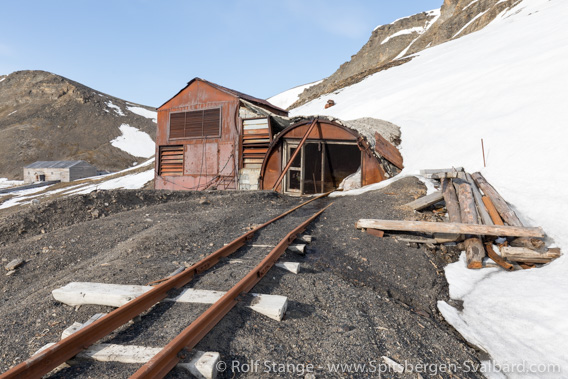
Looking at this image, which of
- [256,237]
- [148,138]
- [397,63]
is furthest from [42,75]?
[256,237]

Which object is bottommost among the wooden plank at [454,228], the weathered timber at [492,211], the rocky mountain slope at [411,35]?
the wooden plank at [454,228]

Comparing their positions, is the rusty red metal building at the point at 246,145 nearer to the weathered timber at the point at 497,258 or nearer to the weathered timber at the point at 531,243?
the weathered timber at the point at 497,258

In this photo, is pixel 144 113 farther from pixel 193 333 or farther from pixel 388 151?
pixel 193 333

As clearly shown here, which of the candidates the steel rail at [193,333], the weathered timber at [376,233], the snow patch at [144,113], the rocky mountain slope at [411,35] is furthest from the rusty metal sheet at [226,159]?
the snow patch at [144,113]

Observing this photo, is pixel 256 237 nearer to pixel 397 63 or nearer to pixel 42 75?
pixel 397 63

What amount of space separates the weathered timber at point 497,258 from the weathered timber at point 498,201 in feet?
3.24

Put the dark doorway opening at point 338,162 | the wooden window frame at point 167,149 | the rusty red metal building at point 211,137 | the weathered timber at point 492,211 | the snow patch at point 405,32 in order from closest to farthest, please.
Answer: the weathered timber at point 492,211
the rusty red metal building at point 211,137
the dark doorway opening at point 338,162
the wooden window frame at point 167,149
the snow patch at point 405,32

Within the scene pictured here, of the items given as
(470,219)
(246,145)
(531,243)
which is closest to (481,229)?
(470,219)

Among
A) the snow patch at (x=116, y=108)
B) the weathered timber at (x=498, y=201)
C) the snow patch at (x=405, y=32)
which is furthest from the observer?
the snow patch at (x=116, y=108)

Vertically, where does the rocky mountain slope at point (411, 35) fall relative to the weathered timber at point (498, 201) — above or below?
above

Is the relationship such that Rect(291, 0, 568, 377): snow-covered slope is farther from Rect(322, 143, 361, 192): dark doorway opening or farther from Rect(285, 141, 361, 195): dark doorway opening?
Rect(285, 141, 361, 195): dark doorway opening

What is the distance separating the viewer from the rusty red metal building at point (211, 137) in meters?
19.2

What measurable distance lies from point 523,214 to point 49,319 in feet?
33.6

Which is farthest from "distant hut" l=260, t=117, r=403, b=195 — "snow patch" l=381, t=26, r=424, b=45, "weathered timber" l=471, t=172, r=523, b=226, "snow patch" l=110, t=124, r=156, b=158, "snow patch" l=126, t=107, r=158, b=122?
"snow patch" l=126, t=107, r=158, b=122
